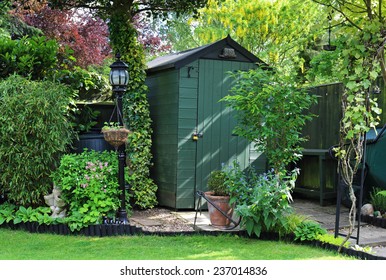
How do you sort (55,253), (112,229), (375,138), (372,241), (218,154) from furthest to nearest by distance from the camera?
(218,154) < (375,138) < (112,229) < (372,241) < (55,253)

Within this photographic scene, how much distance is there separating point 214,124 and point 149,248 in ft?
8.82

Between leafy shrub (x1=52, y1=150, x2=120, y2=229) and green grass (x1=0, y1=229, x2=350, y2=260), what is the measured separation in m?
0.31

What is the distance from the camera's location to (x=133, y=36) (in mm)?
7078

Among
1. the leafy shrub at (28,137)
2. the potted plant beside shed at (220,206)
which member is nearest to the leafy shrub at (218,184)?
the potted plant beside shed at (220,206)

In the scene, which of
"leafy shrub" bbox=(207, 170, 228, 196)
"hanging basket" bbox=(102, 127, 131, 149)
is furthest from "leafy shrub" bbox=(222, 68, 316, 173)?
"hanging basket" bbox=(102, 127, 131, 149)

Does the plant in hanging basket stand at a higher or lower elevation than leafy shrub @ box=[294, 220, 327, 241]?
higher

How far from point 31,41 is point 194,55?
7.83 ft

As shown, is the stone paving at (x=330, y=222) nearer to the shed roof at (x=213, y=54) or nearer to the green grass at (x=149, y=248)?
the green grass at (x=149, y=248)

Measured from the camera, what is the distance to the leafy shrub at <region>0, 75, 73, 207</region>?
5895mm

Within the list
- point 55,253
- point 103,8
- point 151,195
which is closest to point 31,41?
point 103,8

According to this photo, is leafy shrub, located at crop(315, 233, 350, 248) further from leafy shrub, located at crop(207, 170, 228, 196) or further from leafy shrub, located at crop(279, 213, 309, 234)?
leafy shrub, located at crop(207, 170, 228, 196)

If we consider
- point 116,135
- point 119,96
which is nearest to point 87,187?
point 116,135

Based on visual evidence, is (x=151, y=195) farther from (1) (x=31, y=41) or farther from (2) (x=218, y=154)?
(1) (x=31, y=41)

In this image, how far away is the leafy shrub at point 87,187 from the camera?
5.62m
